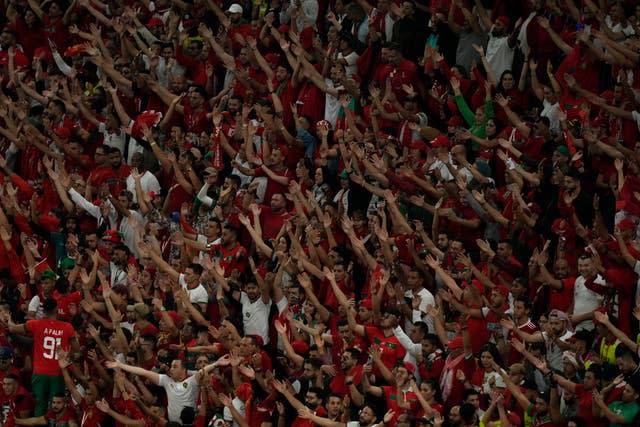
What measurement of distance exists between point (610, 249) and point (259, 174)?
187 inches

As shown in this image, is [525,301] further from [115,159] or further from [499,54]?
[115,159]

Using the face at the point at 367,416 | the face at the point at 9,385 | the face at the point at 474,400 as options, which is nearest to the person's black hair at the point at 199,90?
the face at the point at 9,385

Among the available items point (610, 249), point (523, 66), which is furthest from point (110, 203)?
point (610, 249)

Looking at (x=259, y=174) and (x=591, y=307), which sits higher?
(x=591, y=307)

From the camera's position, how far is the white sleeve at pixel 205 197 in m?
19.3

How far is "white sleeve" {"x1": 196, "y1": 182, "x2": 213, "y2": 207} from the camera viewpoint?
19278 millimetres

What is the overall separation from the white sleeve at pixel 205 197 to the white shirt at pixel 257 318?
1.96 meters

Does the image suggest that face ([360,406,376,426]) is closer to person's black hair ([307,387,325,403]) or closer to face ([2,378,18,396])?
person's black hair ([307,387,325,403])

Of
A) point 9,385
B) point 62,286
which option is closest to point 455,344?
point 9,385

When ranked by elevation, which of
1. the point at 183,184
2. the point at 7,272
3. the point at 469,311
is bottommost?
the point at 7,272

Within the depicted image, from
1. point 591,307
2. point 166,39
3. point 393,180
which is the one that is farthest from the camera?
point 166,39

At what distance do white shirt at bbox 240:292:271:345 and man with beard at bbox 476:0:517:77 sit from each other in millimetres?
3641

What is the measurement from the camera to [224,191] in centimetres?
1889

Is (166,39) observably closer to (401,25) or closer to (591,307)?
(401,25)
